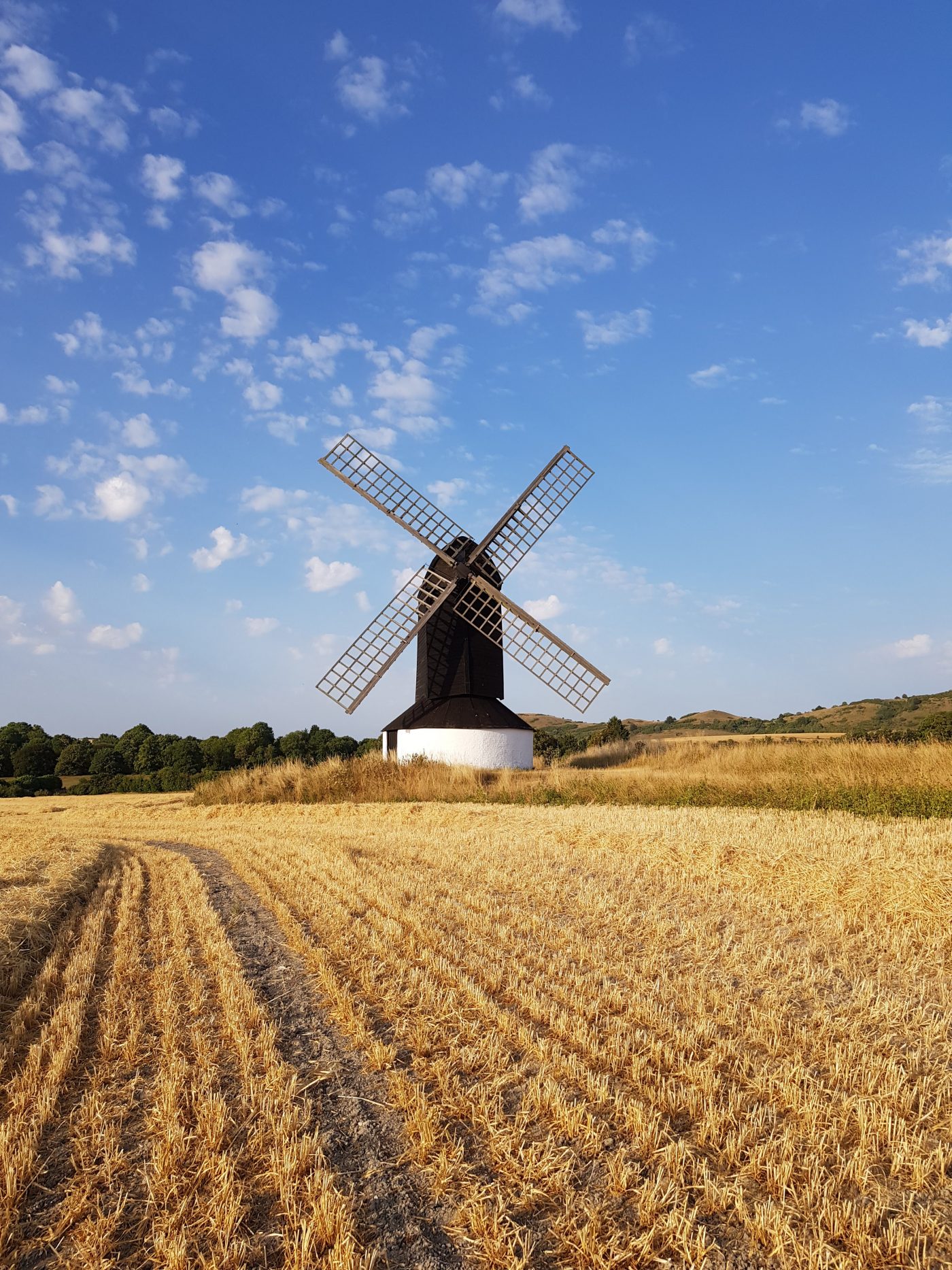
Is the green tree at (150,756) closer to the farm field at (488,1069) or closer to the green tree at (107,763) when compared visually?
the green tree at (107,763)

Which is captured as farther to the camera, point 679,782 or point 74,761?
point 74,761

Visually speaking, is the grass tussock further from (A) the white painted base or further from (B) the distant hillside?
(B) the distant hillside

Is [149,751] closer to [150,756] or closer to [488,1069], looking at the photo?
[150,756]

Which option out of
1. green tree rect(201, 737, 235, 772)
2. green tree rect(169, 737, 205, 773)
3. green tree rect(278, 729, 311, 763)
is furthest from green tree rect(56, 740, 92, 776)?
green tree rect(278, 729, 311, 763)

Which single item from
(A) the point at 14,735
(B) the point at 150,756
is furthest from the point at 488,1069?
(A) the point at 14,735

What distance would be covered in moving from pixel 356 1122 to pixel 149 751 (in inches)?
1929

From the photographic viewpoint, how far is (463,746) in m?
23.7

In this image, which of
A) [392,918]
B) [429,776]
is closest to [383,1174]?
[392,918]

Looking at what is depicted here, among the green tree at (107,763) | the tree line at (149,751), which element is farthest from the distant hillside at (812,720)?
the green tree at (107,763)

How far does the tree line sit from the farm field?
115ft

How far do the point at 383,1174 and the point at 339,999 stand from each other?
2.08 metres

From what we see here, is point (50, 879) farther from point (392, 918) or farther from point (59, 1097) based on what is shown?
point (59, 1097)

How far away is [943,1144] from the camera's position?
12.6 ft

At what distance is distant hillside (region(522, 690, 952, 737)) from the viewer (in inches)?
1804
